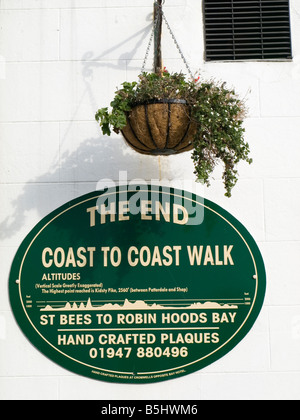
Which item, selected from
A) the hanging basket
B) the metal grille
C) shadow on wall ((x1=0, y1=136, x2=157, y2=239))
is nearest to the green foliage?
the hanging basket

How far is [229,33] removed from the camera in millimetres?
3902

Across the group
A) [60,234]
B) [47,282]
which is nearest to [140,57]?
[60,234]

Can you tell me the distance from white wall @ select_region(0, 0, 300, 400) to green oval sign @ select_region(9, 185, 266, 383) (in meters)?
0.08

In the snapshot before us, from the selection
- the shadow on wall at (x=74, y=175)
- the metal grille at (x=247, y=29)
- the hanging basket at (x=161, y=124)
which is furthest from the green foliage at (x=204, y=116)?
the metal grille at (x=247, y=29)

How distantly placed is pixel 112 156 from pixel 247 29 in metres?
1.19

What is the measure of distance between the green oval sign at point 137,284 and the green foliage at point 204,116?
1.77 feet

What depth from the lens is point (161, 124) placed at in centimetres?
319

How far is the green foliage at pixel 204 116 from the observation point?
3150mm

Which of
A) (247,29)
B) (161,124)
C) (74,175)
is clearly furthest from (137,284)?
(247,29)

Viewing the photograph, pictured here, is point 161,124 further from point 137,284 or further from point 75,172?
point 137,284

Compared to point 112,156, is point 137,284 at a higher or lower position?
lower

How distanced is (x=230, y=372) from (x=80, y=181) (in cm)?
143

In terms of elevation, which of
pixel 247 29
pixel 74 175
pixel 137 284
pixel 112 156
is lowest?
pixel 137 284

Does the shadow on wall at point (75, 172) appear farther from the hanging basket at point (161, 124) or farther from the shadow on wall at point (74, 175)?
the hanging basket at point (161, 124)
